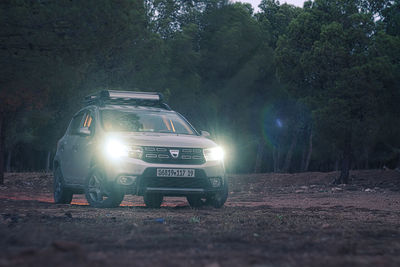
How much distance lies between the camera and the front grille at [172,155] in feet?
34.4

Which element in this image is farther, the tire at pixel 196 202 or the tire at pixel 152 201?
the tire at pixel 152 201

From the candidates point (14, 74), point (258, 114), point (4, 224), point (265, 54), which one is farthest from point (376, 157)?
point (4, 224)

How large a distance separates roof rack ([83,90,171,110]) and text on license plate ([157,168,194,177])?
7.88ft

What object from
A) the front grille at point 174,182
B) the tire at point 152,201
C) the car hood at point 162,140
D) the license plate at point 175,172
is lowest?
the tire at point 152,201

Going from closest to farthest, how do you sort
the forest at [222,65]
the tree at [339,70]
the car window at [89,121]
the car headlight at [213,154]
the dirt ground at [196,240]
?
the dirt ground at [196,240]
the car headlight at [213,154]
the car window at [89,121]
the forest at [222,65]
the tree at [339,70]

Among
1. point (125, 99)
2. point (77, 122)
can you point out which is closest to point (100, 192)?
point (125, 99)

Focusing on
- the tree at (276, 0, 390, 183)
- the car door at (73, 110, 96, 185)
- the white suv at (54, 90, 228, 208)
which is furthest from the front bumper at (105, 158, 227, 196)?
the tree at (276, 0, 390, 183)

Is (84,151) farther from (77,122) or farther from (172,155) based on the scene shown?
(172,155)

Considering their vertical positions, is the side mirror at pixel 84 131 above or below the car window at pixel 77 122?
below

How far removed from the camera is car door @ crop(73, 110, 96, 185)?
36.7 ft

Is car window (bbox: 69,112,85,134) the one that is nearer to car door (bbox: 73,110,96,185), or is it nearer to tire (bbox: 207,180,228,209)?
car door (bbox: 73,110,96,185)

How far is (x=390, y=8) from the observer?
88.1 feet

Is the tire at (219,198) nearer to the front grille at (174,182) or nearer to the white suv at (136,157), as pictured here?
the white suv at (136,157)

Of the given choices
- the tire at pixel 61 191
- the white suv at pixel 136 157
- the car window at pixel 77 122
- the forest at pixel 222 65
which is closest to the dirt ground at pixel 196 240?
the white suv at pixel 136 157
